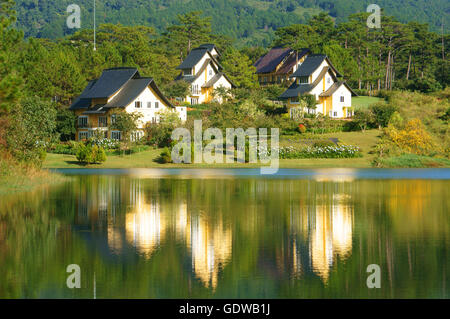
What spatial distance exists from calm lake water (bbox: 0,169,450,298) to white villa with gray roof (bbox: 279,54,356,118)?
171ft

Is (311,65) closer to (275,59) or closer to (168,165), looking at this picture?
(275,59)

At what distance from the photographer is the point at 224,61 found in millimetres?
108250

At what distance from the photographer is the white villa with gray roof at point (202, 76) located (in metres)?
98.2

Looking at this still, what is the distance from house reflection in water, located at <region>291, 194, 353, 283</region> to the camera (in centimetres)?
1648

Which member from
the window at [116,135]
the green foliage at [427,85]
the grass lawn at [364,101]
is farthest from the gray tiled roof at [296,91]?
the window at [116,135]

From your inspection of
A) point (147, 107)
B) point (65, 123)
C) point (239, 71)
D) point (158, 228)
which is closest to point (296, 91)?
point (239, 71)

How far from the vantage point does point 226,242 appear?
63.9ft

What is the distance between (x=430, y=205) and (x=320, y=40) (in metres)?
88.0

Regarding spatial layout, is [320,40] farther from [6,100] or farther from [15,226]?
[15,226]

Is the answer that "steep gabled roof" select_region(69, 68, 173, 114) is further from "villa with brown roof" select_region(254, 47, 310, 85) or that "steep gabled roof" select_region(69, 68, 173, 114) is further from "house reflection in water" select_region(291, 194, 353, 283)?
"house reflection in water" select_region(291, 194, 353, 283)

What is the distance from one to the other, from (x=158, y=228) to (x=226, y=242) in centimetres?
346

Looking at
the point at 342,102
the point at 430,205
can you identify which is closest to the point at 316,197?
the point at 430,205

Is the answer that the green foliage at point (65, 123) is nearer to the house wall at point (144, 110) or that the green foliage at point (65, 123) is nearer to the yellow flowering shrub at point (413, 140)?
the house wall at point (144, 110)

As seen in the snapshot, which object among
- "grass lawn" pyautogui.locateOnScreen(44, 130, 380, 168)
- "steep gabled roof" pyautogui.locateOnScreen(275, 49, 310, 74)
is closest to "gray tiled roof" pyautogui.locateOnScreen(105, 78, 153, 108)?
"grass lawn" pyautogui.locateOnScreen(44, 130, 380, 168)
